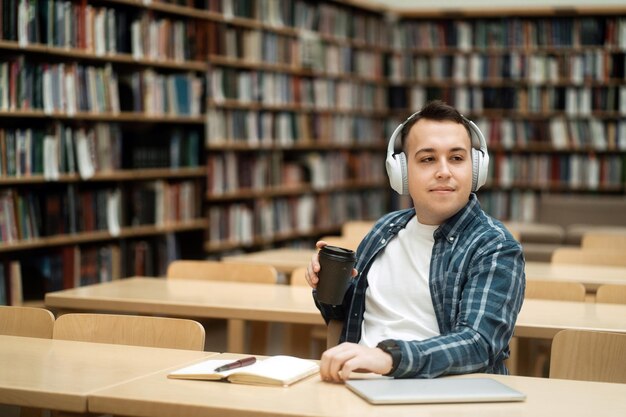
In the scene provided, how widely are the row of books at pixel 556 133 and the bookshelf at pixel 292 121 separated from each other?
1.10m

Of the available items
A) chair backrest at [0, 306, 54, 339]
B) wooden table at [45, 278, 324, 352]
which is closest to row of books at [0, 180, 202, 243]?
wooden table at [45, 278, 324, 352]

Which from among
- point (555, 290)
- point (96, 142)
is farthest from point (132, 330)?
point (96, 142)

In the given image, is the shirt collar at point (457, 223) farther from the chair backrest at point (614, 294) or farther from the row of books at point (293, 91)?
the row of books at point (293, 91)

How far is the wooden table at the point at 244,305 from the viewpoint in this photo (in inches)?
115

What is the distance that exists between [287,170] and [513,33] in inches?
112

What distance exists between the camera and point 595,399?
1858 millimetres

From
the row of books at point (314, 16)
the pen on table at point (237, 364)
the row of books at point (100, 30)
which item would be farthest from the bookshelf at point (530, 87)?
the pen on table at point (237, 364)

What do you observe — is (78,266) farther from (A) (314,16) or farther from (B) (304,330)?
(A) (314,16)

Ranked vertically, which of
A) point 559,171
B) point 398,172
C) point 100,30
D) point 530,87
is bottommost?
point 559,171

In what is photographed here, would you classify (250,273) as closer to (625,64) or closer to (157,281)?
(157,281)

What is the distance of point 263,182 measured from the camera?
288 inches

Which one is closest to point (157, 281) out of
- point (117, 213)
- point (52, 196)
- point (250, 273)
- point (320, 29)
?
point (250, 273)

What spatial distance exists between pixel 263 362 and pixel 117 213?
386 cm

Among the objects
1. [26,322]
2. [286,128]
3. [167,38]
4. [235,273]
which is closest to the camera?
[26,322]
